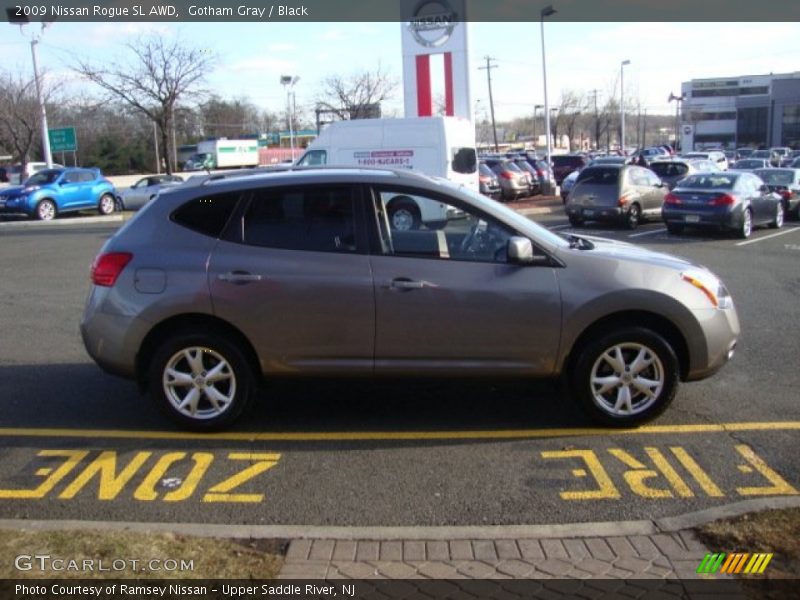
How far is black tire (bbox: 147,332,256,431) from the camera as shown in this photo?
190 inches

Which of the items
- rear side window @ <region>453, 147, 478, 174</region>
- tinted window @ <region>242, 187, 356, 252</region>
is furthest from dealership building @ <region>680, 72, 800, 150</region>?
tinted window @ <region>242, 187, 356, 252</region>

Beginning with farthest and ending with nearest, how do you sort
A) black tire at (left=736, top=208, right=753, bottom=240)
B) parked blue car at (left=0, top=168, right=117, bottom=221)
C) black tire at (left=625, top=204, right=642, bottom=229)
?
parked blue car at (left=0, top=168, right=117, bottom=221), black tire at (left=625, top=204, right=642, bottom=229), black tire at (left=736, top=208, right=753, bottom=240)

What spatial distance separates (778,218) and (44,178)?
2214cm

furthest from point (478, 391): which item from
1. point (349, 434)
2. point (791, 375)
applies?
point (791, 375)

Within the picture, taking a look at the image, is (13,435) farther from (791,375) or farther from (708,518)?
(791,375)

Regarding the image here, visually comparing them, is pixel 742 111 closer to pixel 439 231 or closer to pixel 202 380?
pixel 439 231

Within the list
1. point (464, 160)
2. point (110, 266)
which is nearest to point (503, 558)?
point (110, 266)

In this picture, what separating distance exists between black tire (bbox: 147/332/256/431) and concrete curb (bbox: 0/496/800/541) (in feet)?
4.14

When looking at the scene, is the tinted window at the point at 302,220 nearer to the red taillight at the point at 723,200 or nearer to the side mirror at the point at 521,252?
the side mirror at the point at 521,252

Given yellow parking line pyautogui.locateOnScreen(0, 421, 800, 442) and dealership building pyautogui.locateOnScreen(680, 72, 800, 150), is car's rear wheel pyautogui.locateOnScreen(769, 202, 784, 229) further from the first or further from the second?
dealership building pyautogui.locateOnScreen(680, 72, 800, 150)

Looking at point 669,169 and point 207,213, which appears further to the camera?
point 669,169

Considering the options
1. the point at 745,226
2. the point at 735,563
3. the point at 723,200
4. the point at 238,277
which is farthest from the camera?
the point at 745,226

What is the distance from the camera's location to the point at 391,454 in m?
4.68

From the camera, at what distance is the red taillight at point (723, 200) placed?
54.1ft
